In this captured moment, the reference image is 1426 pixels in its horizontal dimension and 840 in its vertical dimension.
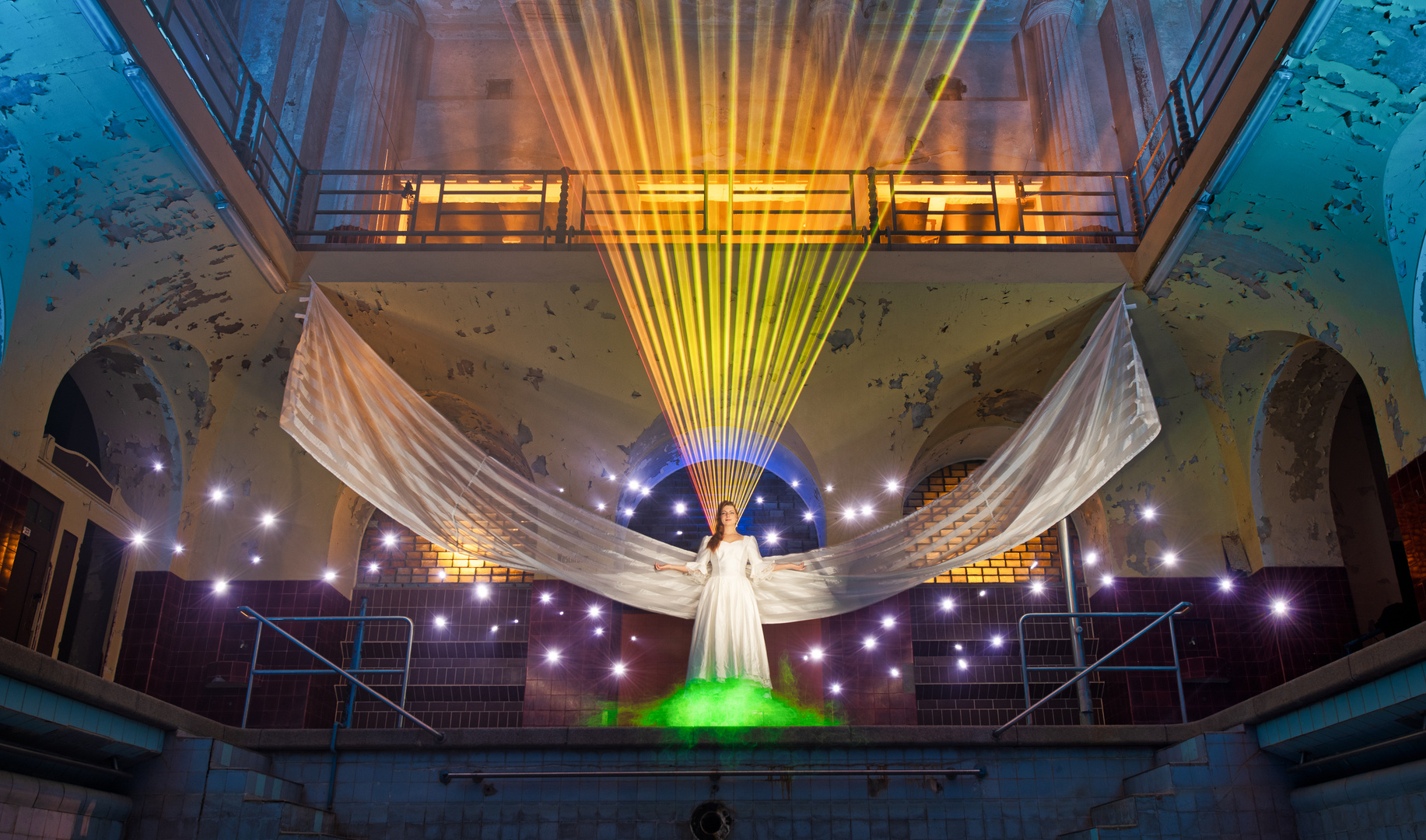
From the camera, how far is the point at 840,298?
7.02 metres

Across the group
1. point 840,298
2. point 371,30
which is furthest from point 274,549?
point 371,30

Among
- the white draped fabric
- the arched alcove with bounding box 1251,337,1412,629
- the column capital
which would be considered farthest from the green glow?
the column capital

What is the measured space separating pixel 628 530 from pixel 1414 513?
4.35 metres

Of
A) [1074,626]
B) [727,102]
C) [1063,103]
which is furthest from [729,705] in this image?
[727,102]

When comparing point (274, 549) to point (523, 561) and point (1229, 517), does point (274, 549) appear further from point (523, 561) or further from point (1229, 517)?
point (1229, 517)

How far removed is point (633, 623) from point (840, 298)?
9.84 feet

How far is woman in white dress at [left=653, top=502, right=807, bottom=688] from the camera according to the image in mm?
5996

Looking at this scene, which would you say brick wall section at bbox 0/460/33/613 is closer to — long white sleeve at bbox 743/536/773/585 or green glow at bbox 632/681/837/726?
green glow at bbox 632/681/837/726

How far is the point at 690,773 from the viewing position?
196 inches

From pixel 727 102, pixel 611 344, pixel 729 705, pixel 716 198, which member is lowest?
pixel 729 705

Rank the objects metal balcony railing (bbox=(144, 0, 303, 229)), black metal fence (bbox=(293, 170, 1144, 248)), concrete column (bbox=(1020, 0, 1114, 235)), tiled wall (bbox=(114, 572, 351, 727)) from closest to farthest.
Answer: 1. metal balcony railing (bbox=(144, 0, 303, 229))
2. tiled wall (bbox=(114, 572, 351, 727))
3. black metal fence (bbox=(293, 170, 1144, 248))
4. concrete column (bbox=(1020, 0, 1114, 235))

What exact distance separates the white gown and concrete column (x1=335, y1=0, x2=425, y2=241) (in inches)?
194

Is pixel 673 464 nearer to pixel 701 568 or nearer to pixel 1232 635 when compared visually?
pixel 701 568

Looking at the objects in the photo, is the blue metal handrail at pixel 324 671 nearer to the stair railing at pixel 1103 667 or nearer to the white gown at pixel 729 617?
the white gown at pixel 729 617
